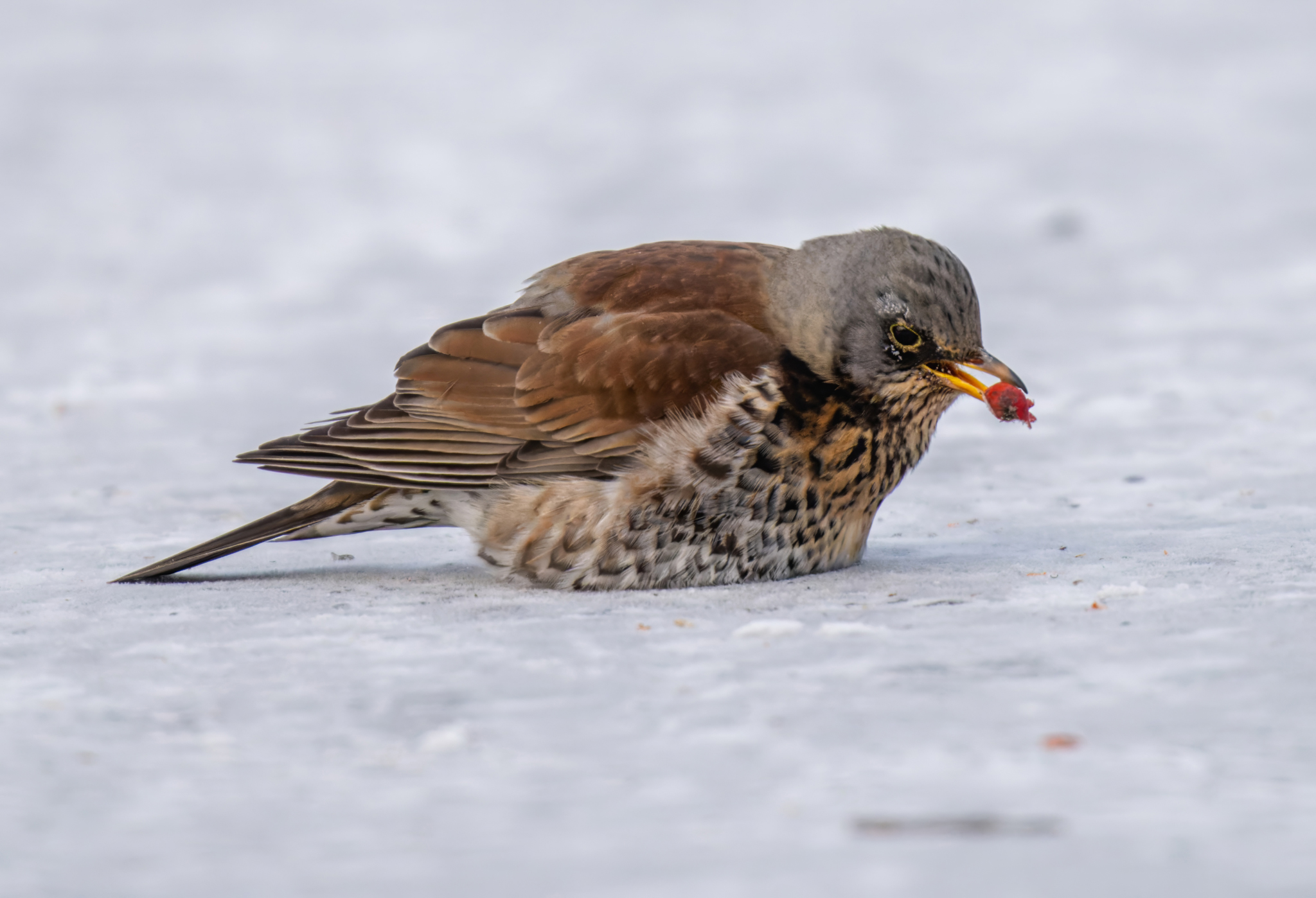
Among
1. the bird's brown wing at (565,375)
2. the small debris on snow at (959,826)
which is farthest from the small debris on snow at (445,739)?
the bird's brown wing at (565,375)

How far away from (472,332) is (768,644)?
5.60 feet

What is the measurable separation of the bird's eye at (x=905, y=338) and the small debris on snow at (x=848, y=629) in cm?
102

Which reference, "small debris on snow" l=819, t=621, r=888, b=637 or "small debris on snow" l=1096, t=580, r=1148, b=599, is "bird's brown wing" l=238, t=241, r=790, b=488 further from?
"small debris on snow" l=1096, t=580, r=1148, b=599

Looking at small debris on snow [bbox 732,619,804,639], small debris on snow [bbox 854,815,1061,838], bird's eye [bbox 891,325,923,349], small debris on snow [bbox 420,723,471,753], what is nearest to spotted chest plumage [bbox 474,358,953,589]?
bird's eye [bbox 891,325,923,349]

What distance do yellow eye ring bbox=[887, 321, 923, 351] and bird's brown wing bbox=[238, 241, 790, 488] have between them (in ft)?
1.06

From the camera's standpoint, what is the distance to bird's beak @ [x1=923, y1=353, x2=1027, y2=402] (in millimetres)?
4312

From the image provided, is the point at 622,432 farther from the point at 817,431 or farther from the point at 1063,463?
the point at 1063,463

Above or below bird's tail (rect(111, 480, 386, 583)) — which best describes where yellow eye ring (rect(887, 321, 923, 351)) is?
above

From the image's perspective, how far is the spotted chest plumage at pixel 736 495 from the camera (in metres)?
4.31

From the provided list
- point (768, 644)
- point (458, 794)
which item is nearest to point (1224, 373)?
point (768, 644)

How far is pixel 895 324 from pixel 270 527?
6.32 feet

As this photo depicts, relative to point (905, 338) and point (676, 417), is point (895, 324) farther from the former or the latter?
point (676, 417)

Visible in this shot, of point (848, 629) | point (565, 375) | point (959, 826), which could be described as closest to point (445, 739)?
point (959, 826)

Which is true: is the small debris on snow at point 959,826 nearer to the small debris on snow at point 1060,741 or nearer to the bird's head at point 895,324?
the small debris on snow at point 1060,741
